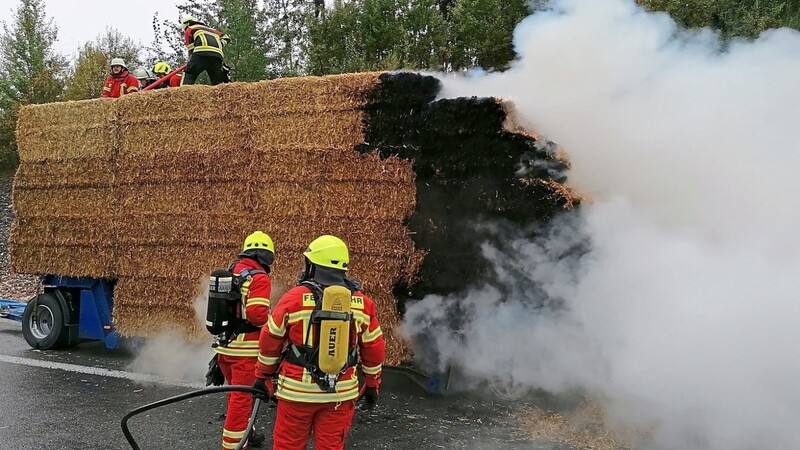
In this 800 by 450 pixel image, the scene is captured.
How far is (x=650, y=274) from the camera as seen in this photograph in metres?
5.00

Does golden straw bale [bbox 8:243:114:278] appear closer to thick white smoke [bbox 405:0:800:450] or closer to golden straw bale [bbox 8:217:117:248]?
golden straw bale [bbox 8:217:117:248]

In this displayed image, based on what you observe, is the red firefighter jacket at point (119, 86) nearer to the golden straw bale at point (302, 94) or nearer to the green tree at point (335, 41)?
the golden straw bale at point (302, 94)

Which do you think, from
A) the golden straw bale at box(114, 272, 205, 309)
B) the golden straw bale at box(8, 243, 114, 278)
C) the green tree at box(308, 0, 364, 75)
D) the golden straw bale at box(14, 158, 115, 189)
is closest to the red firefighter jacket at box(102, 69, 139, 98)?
the golden straw bale at box(14, 158, 115, 189)

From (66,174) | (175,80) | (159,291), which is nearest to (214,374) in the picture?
(159,291)

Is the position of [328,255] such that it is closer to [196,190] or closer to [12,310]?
[196,190]

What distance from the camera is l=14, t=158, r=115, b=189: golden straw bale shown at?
8.12 metres

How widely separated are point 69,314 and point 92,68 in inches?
666

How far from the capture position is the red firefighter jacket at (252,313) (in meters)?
4.89

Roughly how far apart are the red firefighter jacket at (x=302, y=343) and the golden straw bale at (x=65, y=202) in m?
5.01

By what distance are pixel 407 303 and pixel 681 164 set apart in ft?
8.71

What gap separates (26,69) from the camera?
22250 millimetres

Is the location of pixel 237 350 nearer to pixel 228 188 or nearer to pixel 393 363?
pixel 393 363

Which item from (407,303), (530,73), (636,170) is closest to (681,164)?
(636,170)

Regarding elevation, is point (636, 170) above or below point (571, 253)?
above
